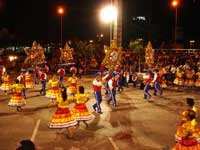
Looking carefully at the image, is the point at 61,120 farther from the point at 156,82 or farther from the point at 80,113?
the point at 156,82

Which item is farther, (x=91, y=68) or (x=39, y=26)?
(x=39, y=26)

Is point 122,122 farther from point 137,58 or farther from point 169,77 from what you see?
point 137,58

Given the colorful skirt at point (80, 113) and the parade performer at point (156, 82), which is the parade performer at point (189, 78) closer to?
the parade performer at point (156, 82)

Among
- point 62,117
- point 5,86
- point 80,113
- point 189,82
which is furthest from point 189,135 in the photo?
point 189,82

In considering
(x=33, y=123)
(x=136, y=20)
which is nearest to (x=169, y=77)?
(x=33, y=123)

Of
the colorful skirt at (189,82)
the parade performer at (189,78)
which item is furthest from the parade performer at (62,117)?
the colorful skirt at (189,82)

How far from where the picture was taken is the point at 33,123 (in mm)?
13477

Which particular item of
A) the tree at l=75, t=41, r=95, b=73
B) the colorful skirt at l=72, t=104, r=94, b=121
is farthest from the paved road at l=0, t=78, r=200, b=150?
the tree at l=75, t=41, r=95, b=73

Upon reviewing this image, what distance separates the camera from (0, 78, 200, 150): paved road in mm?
10758

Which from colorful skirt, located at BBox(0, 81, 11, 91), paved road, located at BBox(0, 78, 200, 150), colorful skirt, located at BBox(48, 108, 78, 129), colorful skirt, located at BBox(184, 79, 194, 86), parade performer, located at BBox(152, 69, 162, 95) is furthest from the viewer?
colorful skirt, located at BBox(184, 79, 194, 86)

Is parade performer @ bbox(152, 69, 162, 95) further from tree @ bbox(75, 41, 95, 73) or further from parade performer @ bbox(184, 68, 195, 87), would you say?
tree @ bbox(75, 41, 95, 73)

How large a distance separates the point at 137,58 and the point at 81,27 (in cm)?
2428

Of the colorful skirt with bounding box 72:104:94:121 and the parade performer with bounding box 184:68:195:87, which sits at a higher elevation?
the parade performer with bounding box 184:68:195:87

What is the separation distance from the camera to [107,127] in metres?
12.8
